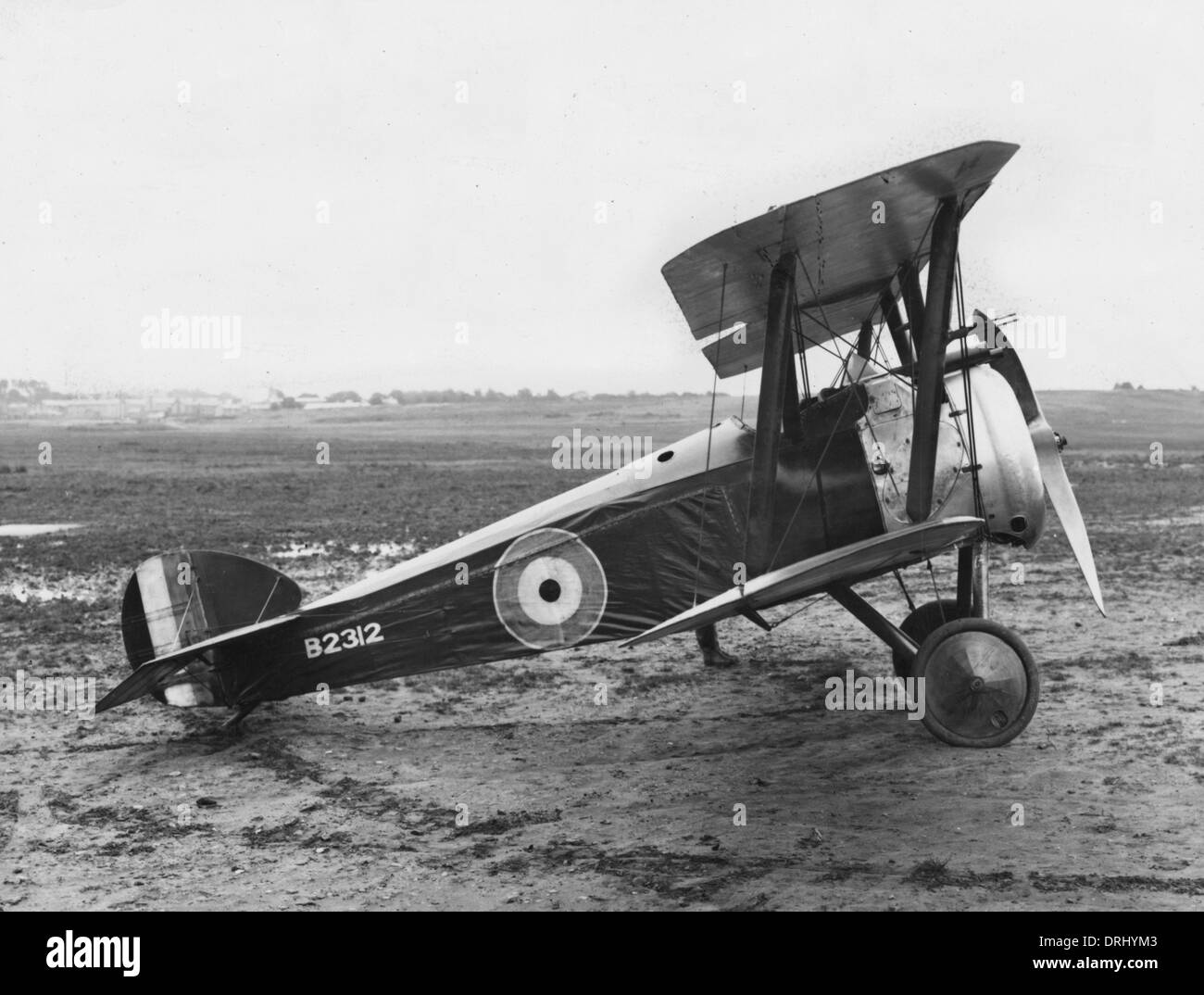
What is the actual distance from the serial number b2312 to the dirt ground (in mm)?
673

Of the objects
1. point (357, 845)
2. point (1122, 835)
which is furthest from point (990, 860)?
point (357, 845)

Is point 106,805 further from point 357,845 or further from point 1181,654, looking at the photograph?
point 1181,654

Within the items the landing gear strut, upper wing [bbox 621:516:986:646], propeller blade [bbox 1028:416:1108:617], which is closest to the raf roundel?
upper wing [bbox 621:516:986:646]

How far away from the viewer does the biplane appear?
7.19 metres

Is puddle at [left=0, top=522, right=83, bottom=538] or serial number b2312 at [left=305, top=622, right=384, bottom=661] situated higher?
puddle at [left=0, top=522, right=83, bottom=538]

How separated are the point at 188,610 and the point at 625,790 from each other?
11.1ft
